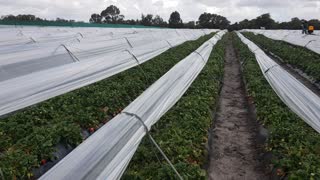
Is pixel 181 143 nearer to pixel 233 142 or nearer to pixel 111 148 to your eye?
pixel 233 142

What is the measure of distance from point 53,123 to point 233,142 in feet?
11.6

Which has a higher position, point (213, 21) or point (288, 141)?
point (288, 141)

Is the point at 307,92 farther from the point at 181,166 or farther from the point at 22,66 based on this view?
the point at 22,66

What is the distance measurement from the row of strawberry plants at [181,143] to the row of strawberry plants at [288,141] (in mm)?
1156

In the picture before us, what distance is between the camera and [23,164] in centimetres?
486

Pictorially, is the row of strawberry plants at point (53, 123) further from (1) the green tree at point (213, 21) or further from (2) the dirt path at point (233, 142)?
(1) the green tree at point (213, 21)

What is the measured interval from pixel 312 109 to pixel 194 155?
6.14 ft

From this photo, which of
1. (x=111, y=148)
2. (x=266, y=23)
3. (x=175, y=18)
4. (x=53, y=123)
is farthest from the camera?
(x=175, y=18)

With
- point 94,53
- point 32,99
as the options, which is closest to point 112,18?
point 94,53

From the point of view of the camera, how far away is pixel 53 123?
6680mm

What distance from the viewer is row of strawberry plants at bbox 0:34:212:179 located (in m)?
5.02

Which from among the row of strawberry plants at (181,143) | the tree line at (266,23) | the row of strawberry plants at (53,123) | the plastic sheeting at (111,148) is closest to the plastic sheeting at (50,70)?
the row of strawberry plants at (53,123)

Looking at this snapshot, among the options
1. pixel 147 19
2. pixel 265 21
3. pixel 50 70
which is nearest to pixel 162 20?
pixel 147 19

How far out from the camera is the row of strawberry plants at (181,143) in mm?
4758
